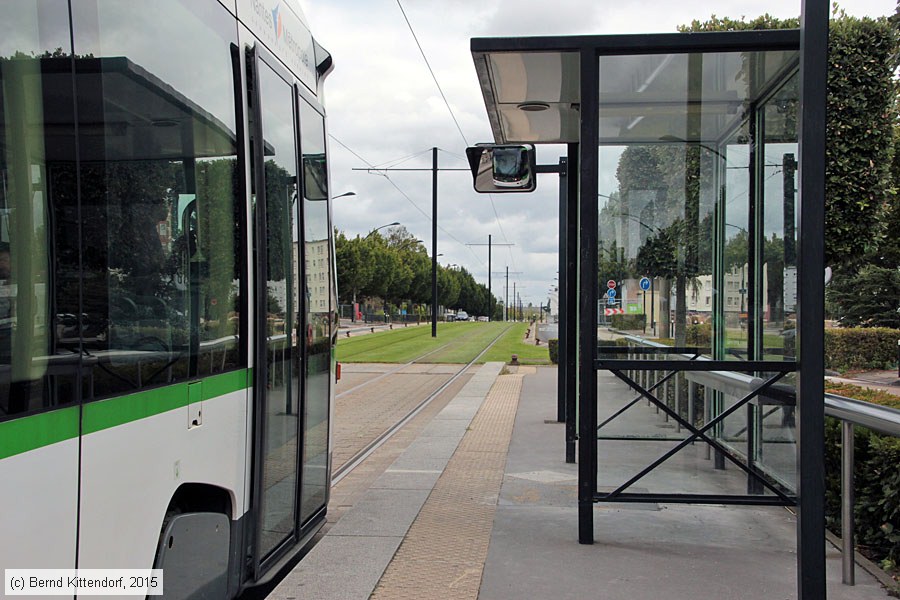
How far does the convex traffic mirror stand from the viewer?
341 inches

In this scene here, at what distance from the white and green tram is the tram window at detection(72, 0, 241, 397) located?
0.03 feet

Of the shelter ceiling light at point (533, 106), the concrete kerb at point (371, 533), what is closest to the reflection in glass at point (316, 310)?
the concrete kerb at point (371, 533)

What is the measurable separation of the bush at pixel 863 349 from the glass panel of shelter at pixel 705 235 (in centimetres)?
2034

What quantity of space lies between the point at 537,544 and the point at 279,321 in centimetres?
229

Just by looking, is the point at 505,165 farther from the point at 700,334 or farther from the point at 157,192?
the point at 157,192

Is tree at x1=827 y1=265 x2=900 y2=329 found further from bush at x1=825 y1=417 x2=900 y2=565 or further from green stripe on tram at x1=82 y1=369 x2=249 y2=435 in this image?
green stripe on tram at x1=82 y1=369 x2=249 y2=435

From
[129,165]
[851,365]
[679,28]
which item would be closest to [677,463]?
[129,165]

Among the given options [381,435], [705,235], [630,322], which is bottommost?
[381,435]

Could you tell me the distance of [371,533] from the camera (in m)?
6.00

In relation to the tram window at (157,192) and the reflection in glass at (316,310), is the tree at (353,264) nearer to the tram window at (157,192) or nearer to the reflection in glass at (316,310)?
the reflection in glass at (316,310)

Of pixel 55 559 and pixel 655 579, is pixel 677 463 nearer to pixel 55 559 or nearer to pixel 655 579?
pixel 655 579

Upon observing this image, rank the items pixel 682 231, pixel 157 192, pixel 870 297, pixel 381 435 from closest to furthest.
Answer: pixel 157 192 < pixel 682 231 < pixel 381 435 < pixel 870 297

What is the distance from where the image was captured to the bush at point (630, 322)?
710 centimetres

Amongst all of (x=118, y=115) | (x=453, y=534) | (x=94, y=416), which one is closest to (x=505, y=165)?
(x=453, y=534)
